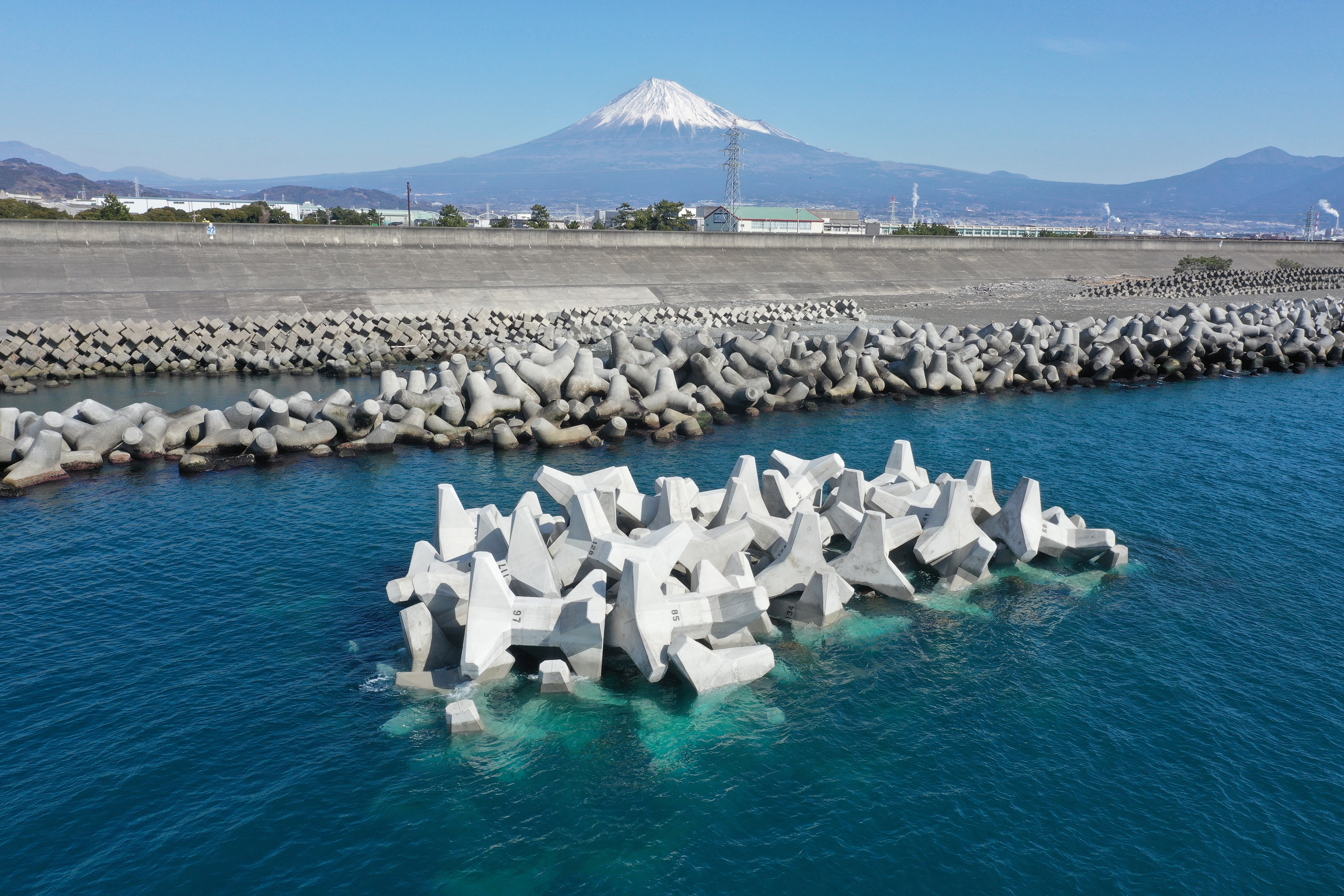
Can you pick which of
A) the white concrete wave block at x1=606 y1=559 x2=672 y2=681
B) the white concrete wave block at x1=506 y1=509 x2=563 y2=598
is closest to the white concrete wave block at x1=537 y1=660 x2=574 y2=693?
the white concrete wave block at x1=606 y1=559 x2=672 y2=681

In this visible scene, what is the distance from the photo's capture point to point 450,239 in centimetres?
6297

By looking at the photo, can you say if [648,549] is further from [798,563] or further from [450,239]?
[450,239]

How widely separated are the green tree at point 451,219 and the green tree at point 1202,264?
203ft

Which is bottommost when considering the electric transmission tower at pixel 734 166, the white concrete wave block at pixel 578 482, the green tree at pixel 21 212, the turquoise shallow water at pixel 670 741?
the turquoise shallow water at pixel 670 741

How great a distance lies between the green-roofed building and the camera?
343 feet

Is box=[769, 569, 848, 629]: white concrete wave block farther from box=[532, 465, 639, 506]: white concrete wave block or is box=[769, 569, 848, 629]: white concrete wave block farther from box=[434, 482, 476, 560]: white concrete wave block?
box=[434, 482, 476, 560]: white concrete wave block

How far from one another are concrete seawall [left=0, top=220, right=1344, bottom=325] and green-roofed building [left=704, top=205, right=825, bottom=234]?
2683 centimetres

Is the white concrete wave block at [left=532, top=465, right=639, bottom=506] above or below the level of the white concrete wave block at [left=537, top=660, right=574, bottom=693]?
above

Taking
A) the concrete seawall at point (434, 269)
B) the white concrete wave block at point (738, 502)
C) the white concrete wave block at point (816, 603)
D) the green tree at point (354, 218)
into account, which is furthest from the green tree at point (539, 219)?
the white concrete wave block at point (816, 603)

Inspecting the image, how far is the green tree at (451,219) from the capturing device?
7788 cm

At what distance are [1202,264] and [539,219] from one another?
6142 centimetres

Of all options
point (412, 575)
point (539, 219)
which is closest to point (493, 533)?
point (412, 575)

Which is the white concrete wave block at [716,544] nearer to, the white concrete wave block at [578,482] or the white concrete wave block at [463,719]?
the white concrete wave block at [578,482]

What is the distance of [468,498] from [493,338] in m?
24.3
